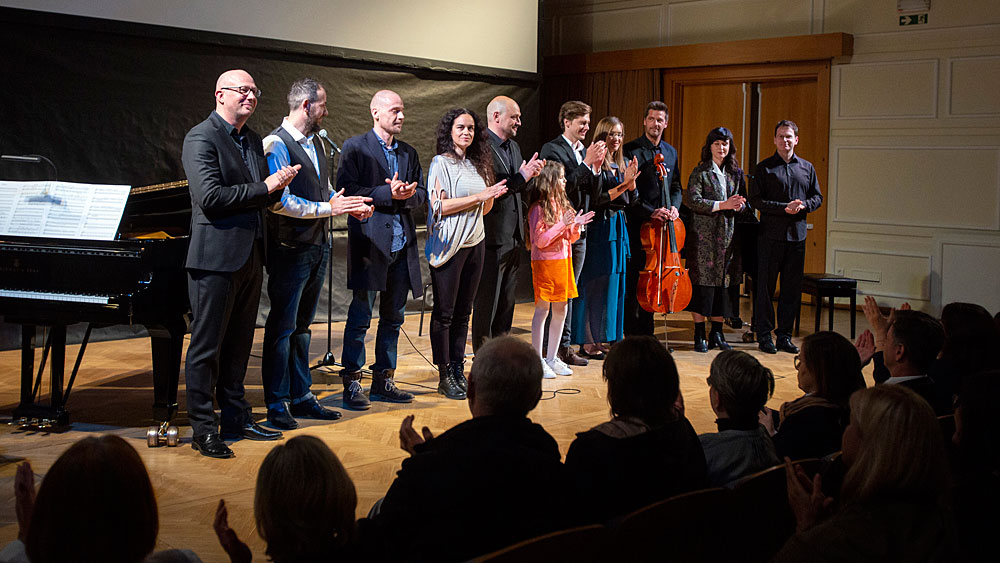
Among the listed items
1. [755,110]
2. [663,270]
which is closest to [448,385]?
[663,270]

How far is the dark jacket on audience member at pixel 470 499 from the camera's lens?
1.92 metres

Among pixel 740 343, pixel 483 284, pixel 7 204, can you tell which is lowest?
pixel 740 343

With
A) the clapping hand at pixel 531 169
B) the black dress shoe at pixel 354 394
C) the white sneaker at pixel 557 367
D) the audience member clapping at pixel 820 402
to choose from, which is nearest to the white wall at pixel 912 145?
the white sneaker at pixel 557 367

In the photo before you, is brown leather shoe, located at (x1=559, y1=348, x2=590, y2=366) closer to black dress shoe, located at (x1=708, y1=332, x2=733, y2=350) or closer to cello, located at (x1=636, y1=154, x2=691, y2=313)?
cello, located at (x1=636, y1=154, x2=691, y2=313)

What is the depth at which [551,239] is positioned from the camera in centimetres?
559

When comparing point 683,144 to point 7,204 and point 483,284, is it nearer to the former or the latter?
point 483,284

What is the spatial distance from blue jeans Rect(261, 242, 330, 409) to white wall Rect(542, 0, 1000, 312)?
19.8ft

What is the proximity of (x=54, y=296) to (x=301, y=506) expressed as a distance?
3.00 meters

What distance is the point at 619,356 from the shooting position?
8.13ft

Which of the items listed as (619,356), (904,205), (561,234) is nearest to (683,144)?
(904,205)

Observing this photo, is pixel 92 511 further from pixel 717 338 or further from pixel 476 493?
pixel 717 338

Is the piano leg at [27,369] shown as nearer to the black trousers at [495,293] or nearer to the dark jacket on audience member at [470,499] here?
the black trousers at [495,293]

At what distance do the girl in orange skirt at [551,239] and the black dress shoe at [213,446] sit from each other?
84.2 inches

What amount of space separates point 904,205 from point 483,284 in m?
5.02
